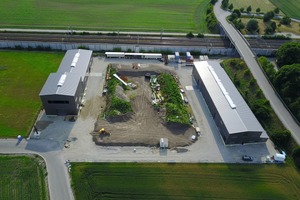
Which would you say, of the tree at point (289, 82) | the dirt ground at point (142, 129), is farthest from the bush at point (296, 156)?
the dirt ground at point (142, 129)

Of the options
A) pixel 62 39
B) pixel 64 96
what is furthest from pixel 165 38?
pixel 64 96

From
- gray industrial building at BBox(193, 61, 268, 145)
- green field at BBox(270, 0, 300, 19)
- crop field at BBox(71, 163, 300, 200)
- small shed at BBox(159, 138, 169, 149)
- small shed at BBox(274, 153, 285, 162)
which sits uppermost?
green field at BBox(270, 0, 300, 19)

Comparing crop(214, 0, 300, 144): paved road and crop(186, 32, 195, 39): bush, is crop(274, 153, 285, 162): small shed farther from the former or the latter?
crop(186, 32, 195, 39): bush

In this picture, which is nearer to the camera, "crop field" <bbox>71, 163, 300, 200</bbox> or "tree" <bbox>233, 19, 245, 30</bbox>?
"crop field" <bbox>71, 163, 300, 200</bbox>

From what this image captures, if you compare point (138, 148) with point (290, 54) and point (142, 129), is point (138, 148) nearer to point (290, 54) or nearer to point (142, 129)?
point (142, 129)

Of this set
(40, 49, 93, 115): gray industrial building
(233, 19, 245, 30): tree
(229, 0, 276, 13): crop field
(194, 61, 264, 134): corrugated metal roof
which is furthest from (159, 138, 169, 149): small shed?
(229, 0, 276, 13): crop field

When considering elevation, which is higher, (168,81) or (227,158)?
(168,81)

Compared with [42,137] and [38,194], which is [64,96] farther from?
[38,194]
